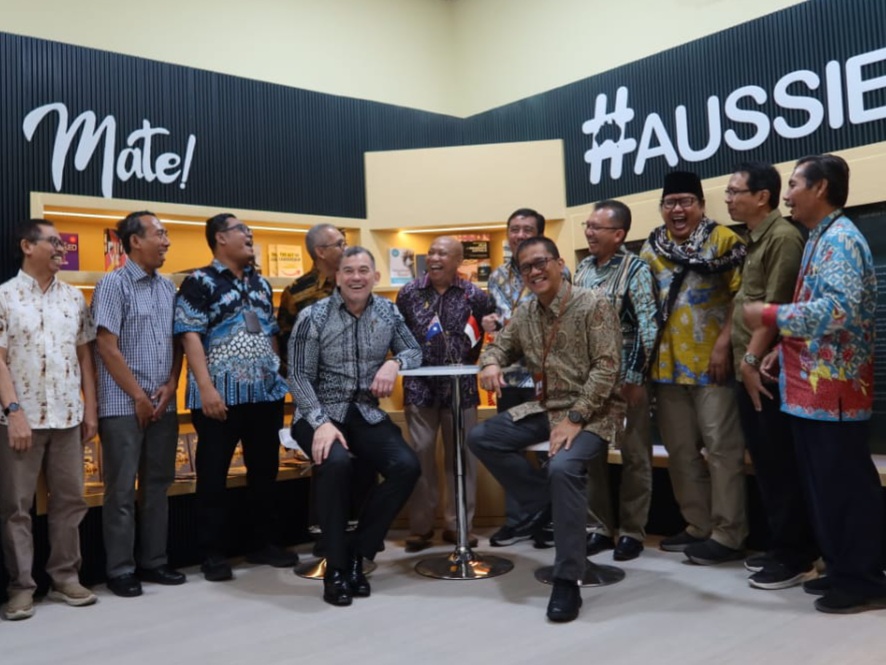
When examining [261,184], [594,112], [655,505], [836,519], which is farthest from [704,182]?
[261,184]

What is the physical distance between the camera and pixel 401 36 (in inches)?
270

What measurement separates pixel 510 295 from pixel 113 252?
7.09 ft

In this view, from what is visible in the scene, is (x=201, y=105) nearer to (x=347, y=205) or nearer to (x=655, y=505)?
(x=347, y=205)

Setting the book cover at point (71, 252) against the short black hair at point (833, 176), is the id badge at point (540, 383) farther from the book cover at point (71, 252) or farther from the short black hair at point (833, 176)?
the book cover at point (71, 252)

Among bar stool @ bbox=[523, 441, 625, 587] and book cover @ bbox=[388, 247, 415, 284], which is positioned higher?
book cover @ bbox=[388, 247, 415, 284]

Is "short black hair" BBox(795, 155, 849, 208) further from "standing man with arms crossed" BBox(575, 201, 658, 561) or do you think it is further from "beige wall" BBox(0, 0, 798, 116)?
"beige wall" BBox(0, 0, 798, 116)

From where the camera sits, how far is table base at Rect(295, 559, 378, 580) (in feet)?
12.5

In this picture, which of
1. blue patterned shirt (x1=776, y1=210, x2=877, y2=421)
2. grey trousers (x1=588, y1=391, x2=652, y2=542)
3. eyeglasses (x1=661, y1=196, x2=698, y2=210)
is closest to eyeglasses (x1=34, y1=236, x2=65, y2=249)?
grey trousers (x1=588, y1=391, x2=652, y2=542)

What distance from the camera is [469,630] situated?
2.93m

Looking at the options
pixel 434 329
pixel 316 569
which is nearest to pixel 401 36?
pixel 434 329

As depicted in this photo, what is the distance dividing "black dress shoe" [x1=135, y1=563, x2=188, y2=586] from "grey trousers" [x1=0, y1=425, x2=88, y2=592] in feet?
1.06

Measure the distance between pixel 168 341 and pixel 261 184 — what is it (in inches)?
53.9

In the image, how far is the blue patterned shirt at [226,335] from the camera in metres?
3.85

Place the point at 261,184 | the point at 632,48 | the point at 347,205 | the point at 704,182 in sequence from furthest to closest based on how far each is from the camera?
the point at 632,48
the point at 347,205
the point at 261,184
the point at 704,182
